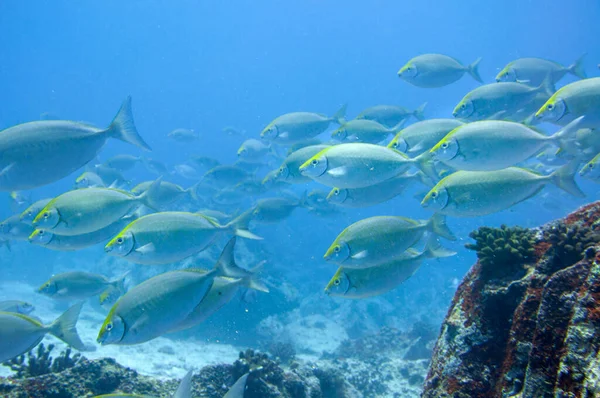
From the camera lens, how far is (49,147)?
365 cm

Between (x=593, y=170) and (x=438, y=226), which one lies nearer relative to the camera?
(x=438, y=226)

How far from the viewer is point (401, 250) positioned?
12.5 feet

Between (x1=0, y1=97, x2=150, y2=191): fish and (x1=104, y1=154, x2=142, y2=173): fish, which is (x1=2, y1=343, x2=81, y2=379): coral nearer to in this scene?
(x1=0, y1=97, x2=150, y2=191): fish

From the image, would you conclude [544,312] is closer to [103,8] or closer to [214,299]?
[214,299]

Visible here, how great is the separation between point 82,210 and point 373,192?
358cm

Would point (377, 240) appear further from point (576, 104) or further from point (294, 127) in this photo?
point (294, 127)

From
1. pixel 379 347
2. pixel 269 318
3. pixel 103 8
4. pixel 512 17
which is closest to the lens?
pixel 379 347

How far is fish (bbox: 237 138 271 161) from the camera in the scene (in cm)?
1149

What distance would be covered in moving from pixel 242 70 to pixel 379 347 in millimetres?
81727

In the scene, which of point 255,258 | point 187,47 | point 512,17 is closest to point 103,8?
point 187,47

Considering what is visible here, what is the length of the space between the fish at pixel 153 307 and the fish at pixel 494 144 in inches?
109

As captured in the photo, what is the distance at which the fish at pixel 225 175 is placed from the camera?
12.4 metres

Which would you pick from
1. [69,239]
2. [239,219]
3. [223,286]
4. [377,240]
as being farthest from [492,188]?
[69,239]

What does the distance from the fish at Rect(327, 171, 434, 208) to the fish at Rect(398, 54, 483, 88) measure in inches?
111
